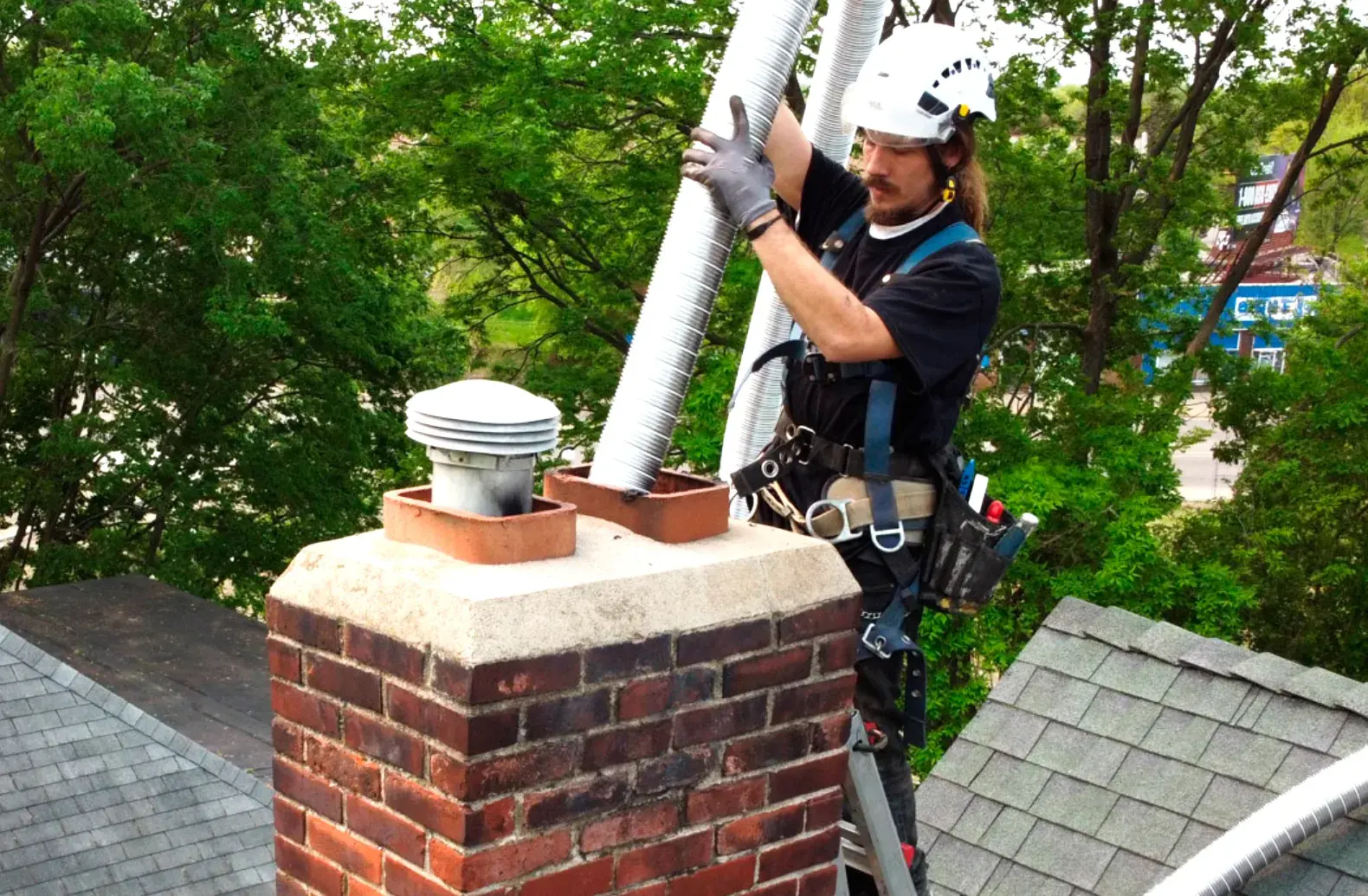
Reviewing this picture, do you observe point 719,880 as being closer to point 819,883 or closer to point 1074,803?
point 819,883

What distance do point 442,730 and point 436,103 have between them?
1585cm

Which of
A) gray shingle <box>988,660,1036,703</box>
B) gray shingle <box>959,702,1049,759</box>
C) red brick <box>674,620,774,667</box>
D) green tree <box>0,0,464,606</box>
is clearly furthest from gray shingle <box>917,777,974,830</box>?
green tree <box>0,0,464,606</box>

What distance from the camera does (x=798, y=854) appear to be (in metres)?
2.75

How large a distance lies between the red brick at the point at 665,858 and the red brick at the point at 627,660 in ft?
0.99

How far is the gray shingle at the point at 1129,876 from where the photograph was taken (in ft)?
17.7

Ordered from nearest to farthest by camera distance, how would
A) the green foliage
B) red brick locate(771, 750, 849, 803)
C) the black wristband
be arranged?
red brick locate(771, 750, 849, 803)
the black wristband
the green foliage

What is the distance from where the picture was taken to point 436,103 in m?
17.4

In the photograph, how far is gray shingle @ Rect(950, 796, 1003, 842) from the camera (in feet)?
19.5

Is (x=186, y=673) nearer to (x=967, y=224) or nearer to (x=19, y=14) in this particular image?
(x=19, y=14)

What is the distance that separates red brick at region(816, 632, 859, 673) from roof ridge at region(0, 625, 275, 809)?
7448mm

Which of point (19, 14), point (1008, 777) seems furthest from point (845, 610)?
point (19, 14)

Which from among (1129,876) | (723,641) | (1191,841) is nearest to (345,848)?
(723,641)

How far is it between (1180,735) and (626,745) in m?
4.12

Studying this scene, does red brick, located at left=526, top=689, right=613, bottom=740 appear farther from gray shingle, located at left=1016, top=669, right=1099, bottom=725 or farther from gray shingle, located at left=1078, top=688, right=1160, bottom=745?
gray shingle, located at left=1016, top=669, right=1099, bottom=725
